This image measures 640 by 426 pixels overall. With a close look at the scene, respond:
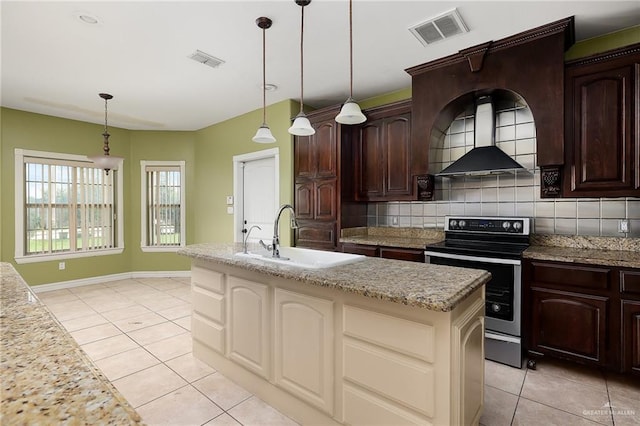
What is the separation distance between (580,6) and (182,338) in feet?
14.4

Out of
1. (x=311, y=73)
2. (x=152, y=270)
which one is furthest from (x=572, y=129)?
(x=152, y=270)

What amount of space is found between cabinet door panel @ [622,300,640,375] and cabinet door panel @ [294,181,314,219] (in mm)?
3012

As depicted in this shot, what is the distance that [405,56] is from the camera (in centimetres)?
316

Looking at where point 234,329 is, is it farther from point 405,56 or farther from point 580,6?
point 580,6

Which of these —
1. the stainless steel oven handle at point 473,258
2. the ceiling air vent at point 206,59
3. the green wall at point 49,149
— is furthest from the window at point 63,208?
the stainless steel oven handle at point 473,258

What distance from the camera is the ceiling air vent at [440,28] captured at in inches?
99.4

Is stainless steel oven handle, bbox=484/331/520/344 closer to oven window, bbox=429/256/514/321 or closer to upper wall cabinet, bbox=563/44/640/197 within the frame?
oven window, bbox=429/256/514/321

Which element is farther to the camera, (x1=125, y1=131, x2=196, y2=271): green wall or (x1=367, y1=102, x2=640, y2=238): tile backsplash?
(x1=125, y1=131, x2=196, y2=271): green wall

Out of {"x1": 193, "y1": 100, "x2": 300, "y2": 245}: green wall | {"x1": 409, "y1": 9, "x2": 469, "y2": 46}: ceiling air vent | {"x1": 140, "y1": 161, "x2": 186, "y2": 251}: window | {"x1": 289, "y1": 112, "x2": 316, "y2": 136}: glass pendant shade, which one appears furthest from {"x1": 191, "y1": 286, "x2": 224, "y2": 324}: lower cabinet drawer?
{"x1": 140, "y1": 161, "x2": 186, "y2": 251}: window

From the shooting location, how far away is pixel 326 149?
13.2 feet

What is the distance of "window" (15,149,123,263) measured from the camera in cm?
484

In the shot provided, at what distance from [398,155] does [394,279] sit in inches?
94.6

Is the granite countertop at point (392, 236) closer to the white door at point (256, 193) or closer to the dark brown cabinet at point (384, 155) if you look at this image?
the dark brown cabinet at point (384, 155)

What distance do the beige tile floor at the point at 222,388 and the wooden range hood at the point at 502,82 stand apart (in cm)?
171
